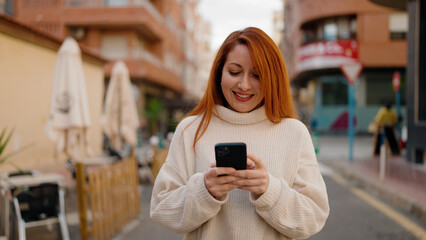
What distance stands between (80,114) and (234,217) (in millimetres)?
5359

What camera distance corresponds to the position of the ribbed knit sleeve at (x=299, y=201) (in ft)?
5.09

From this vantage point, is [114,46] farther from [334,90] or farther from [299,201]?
[299,201]

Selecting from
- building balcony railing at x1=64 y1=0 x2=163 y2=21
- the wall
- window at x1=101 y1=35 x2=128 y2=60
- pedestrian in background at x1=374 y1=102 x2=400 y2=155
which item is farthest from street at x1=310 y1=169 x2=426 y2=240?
window at x1=101 y1=35 x2=128 y2=60

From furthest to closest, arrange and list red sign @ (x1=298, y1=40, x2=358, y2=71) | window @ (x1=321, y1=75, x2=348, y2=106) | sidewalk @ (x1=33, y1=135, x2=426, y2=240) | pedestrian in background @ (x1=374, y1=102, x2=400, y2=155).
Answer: window @ (x1=321, y1=75, x2=348, y2=106) → red sign @ (x1=298, y1=40, x2=358, y2=71) → pedestrian in background @ (x1=374, y1=102, x2=400, y2=155) → sidewalk @ (x1=33, y1=135, x2=426, y2=240)

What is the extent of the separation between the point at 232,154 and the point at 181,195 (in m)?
0.35

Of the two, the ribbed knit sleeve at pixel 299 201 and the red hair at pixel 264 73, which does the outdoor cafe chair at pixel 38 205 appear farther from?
the ribbed knit sleeve at pixel 299 201

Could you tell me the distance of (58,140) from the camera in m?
6.39

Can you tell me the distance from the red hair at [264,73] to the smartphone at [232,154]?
0.33 meters

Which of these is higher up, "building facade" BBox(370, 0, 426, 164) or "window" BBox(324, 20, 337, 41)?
"window" BBox(324, 20, 337, 41)

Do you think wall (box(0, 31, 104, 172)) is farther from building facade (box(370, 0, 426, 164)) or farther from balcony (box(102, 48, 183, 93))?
balcony (box(102, 48, 183, 93))

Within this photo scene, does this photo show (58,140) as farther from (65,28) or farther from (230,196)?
(65,28)

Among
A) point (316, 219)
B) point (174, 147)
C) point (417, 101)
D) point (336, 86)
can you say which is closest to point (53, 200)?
point (174, 147)

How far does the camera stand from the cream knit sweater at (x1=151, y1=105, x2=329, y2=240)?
5.17ft

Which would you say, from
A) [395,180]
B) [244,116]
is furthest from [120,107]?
[244,116]
